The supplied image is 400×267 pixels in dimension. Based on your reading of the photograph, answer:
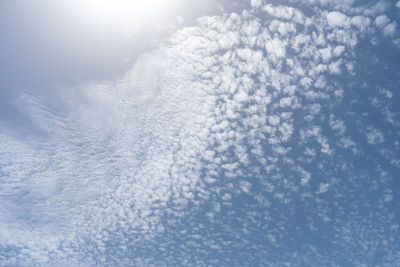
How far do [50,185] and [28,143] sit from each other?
2231 mm

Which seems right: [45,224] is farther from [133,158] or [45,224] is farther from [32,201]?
[133,158]

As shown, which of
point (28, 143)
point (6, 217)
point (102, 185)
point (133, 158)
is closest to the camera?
point (28, 143)

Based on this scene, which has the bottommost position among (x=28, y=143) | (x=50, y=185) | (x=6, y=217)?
(x=6, y=217)

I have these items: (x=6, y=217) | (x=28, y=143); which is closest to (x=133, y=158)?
(x=28, y=143)

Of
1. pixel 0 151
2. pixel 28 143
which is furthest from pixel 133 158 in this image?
pixel 0 151

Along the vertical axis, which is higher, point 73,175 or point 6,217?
point 73,175

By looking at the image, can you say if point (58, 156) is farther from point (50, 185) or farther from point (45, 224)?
point (45, 224)

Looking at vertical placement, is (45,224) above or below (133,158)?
below

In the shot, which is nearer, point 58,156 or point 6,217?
point 58,156

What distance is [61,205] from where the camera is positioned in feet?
38.4

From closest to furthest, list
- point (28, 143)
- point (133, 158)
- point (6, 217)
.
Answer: point (28, 143)
point (133, 158)
point (6, 217)

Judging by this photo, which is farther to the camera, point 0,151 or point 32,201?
point 32,201

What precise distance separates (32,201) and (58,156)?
308 cm

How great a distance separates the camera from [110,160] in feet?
34.2
